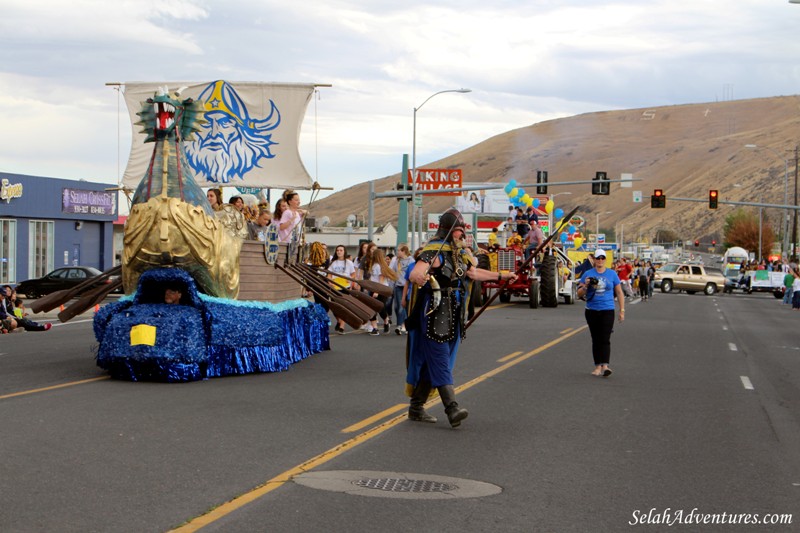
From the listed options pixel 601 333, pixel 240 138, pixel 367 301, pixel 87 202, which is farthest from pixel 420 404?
pixel 87 202

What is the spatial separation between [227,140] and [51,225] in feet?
83.1

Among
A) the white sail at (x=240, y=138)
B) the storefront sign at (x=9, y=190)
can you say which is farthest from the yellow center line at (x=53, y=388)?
the storefront sign at (x=9, y=190)

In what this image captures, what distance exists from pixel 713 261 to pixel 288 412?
375ft

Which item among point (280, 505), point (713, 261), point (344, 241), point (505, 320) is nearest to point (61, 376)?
point (280, 505)

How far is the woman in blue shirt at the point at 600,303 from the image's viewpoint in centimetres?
1434

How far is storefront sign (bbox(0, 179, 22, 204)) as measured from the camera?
134ft

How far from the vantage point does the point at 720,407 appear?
11.7 meters

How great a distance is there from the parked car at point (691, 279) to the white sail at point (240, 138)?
40981mm

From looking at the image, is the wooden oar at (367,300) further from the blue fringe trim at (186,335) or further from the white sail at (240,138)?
the white sail at (240,138)

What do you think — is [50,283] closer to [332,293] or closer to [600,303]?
[332,293]

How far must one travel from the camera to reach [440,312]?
31.3 feet

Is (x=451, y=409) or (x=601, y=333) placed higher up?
(x=601, y=333)

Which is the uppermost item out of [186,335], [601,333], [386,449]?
[186,335]

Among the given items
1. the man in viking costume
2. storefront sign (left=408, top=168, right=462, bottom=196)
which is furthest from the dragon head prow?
storefront sign (left=408, top=168, right=462, bottom=196)
